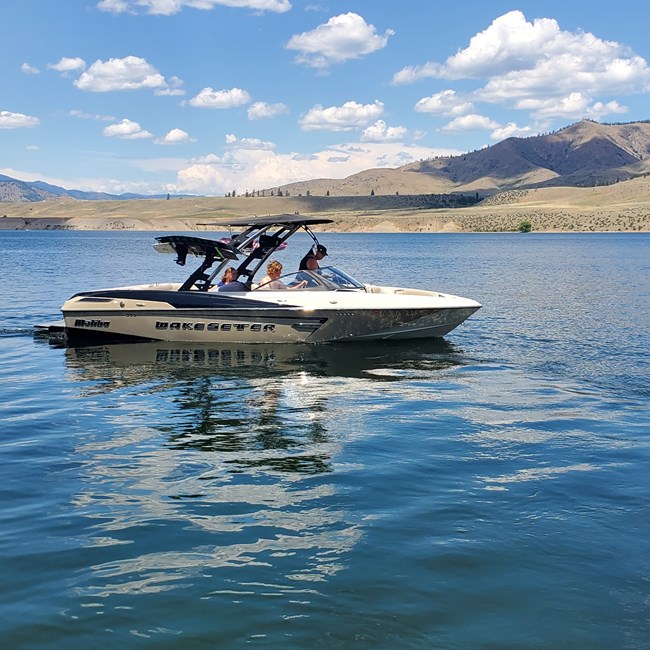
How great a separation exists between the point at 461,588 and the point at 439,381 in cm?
911

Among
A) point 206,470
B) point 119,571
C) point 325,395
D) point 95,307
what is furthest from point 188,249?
point 119,571

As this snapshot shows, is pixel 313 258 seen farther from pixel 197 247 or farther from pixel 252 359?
pixel 252 359

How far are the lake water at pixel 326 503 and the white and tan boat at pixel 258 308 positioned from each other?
1.55m

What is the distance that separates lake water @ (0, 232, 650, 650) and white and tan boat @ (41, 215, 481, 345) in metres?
1.55

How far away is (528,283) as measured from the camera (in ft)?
129

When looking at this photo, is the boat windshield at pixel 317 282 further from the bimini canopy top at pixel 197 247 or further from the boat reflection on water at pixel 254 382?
the boat reflection on water at pixel 254 382

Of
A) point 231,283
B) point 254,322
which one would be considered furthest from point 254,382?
point 231,283

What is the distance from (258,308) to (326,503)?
10.8 metres

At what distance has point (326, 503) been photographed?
325 inches

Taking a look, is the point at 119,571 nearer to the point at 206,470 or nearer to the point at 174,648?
the point at 174,648

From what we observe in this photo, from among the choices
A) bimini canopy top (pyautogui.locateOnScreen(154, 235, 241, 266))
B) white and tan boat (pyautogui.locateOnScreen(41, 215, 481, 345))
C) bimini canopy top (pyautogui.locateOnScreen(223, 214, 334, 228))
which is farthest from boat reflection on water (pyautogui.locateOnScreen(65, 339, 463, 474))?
bimini canopy top (pyautogui.locateOnScreen(223, 214, 334, 228))

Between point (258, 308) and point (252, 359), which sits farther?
point (258, 308)

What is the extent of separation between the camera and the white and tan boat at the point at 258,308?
18.6 m

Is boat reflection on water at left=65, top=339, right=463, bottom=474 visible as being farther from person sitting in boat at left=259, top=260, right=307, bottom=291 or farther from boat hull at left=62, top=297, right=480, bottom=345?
person sitting in boat at left=259, top=260, right=307, bottom=291
